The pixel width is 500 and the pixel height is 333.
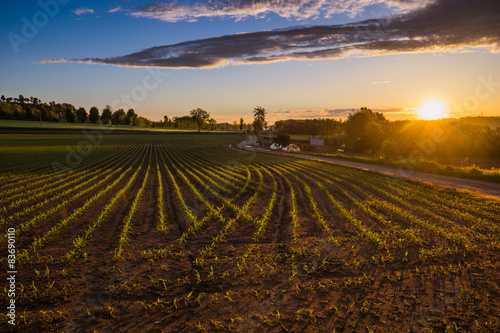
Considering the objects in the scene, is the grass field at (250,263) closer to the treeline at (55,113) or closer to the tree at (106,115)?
the treeline at (55,113)

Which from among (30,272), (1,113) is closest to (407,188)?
(30,272)

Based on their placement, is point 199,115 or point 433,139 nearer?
point 433,139

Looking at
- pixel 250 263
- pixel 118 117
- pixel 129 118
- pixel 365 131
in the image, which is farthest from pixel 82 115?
pixel 250 263

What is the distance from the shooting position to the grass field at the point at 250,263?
18.2ft

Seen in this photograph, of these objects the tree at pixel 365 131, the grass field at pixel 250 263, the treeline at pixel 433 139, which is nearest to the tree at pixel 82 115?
the tree at pixel 365 131

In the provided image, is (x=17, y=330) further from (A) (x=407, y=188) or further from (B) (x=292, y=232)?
(A) (x=407, y=188)

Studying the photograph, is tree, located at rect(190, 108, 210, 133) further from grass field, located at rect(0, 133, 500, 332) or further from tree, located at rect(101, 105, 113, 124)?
grass field, located at rect(0, 133, 500, 332)

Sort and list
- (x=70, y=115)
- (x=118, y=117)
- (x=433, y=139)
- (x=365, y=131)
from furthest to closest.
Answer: (x=118, y=117) → (x=70, y=115) → (x=365, y=131) → (x=433, y=139)

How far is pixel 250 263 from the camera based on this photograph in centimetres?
787

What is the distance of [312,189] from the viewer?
18.0 metres

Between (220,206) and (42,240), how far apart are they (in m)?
7.33

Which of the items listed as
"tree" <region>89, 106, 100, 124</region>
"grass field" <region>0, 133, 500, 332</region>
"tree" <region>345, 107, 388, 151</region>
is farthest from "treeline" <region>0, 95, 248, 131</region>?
"grass field" <region>0, 133, 500, 332</region>

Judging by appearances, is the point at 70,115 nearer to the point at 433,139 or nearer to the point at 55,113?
the point at 55,113

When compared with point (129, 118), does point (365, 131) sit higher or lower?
lower
